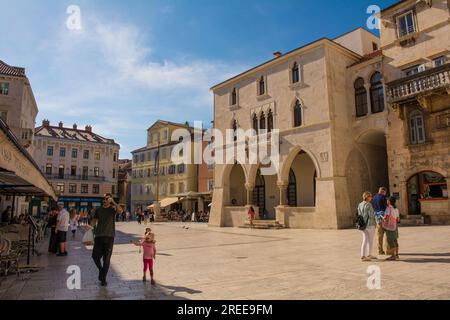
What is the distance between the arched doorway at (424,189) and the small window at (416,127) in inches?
80.5

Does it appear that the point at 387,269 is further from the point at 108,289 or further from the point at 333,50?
the point at 333,50

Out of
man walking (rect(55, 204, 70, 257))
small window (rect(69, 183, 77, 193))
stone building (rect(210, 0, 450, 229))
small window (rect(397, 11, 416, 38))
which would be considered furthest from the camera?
small window (rect(69, 183, 77, 193))

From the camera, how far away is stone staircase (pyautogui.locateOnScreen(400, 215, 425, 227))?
18.9m

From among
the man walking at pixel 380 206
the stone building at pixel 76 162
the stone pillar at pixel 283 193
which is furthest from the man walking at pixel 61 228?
the stone building at pixel 76 162

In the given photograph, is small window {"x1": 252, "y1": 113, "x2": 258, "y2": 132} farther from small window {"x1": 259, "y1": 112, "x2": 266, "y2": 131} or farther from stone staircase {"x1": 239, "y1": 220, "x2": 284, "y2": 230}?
stone staircase {"x1": 239, "y1": 220, "x2": 284, "y2": 230}

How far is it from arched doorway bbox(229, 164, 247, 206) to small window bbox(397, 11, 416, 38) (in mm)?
16790

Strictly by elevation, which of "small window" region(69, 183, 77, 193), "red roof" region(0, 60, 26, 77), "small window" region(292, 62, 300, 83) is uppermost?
"red roof" region(0, 60, 26, 77)

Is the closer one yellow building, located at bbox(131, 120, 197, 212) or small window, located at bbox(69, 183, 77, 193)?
yellow building, located at bbox(131, 120, 197, 212)

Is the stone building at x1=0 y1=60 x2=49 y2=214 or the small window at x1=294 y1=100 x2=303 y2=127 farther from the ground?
the stone building at x1=0 y1=60 x2=49 y2=214

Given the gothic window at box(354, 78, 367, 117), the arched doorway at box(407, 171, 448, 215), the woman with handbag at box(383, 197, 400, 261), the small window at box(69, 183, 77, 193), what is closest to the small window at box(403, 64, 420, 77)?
the gothic window at box(354, 78, 367, 117)

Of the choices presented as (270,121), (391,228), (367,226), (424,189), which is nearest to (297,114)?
(270,121)

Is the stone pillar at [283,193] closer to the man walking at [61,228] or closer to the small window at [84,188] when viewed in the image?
the man walking at [61,228]

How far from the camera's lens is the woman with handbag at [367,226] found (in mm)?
8766
